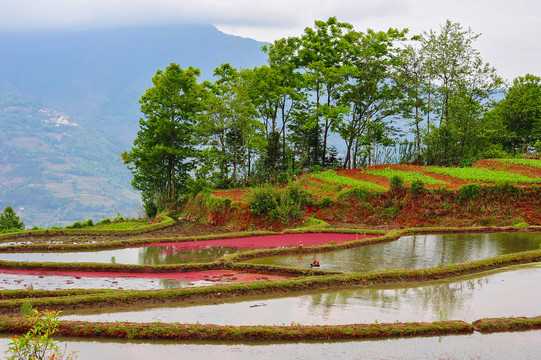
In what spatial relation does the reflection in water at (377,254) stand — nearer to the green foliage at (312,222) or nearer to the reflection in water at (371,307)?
the reflection in water at (371,307)

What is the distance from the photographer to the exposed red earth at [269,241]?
20.4 m

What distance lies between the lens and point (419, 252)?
58.9 feet

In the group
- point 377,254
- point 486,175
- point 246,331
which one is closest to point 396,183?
point 486,175

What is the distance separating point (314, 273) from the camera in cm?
1475

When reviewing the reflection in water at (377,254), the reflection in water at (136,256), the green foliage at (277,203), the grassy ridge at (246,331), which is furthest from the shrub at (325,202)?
the grassy ridge at (246,331)

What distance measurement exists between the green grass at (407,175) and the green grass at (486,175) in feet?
4.04

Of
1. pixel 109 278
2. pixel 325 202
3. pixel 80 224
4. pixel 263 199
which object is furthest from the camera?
pixel 80 224

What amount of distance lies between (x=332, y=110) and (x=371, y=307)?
2561 cm

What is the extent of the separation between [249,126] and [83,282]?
2386 centimetres

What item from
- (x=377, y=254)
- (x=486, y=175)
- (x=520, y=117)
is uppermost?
(x=520, y=117)

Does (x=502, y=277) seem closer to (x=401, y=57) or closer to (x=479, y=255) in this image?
(x=479, y=255)

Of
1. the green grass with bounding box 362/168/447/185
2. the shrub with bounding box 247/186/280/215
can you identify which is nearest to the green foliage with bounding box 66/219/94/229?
the shrub with bounding box 247/186/280/215

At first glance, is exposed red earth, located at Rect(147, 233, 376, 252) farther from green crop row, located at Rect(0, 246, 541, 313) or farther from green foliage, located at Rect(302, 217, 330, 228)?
green crop row, located at Rect(0, 246, 541, 313)

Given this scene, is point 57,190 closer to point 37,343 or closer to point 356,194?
point 356,194
